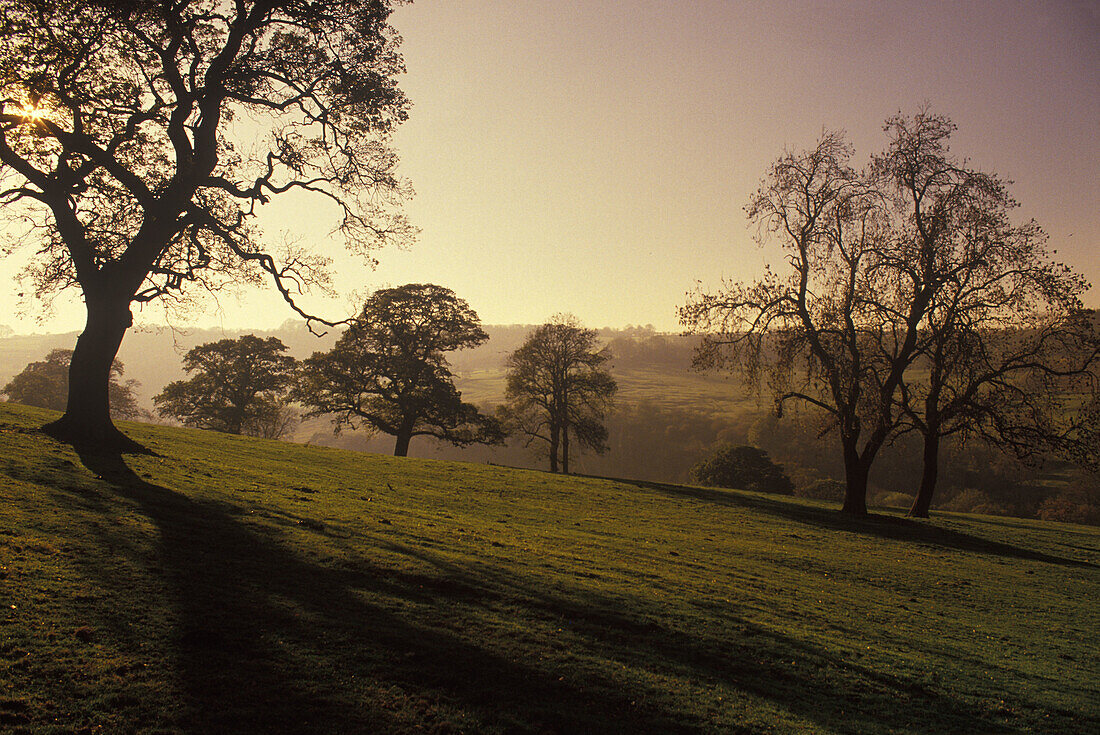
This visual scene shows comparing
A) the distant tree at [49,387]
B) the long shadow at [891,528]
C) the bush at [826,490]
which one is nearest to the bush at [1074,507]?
the bush at [826,490]

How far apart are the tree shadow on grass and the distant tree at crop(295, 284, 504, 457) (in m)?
36.1

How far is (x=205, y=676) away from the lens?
241 inches

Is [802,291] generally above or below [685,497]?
above

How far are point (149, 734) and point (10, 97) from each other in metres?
21.8

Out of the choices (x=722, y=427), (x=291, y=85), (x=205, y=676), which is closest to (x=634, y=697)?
(x=205, y=676)

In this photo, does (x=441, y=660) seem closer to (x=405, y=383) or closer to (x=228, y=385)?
(x=405, y=383)

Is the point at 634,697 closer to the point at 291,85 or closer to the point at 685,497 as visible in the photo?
the point at 291,85

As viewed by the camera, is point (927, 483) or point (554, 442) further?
point (554, 442)

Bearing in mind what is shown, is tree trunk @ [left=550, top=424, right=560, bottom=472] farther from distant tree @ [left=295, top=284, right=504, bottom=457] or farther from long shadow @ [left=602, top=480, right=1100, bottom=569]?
long shadow @ [left=602, top=480, right=1100, bottom=569]

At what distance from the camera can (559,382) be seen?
55.5m

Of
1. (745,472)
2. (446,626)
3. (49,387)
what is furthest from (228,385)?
(446,626)

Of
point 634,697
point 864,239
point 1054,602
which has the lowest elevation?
point 1054,602

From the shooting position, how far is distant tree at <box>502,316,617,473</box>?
55094 millimetres

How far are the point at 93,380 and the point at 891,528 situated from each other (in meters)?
35.6
